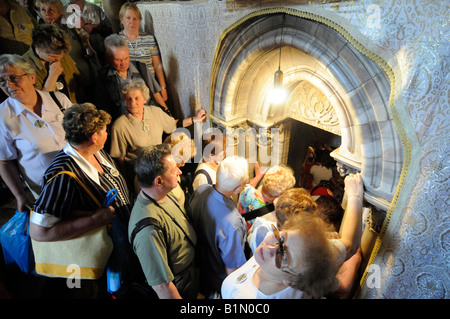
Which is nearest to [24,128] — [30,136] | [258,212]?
[30,136]

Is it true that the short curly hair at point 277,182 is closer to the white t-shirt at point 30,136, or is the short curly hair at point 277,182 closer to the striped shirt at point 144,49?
the white t-shirt at point 30,136

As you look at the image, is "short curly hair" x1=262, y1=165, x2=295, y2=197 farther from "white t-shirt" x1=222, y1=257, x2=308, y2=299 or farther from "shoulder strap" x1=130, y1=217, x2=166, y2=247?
"shoulder strap" x1=130, y1=217, x2=166, y2=247

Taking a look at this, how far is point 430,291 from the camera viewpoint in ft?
5.54

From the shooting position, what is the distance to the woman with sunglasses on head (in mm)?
1217

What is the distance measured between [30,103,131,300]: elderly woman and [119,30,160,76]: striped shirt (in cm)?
228

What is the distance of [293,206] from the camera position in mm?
1808

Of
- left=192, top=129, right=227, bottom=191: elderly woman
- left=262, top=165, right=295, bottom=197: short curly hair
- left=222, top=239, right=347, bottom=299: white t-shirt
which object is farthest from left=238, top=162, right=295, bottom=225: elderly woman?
left=222, top=239, right=347, bottom=299: white t-shirt

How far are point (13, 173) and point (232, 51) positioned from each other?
2.54 metres

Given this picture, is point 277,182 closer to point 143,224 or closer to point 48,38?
point 143,224

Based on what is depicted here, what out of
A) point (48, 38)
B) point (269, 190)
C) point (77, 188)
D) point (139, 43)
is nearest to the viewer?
point (77, 188)

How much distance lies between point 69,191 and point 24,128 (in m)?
0.96

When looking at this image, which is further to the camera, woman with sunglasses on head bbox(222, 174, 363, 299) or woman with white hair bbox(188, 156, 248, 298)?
woman with white hair bbox(188, 156, 248, 298)
